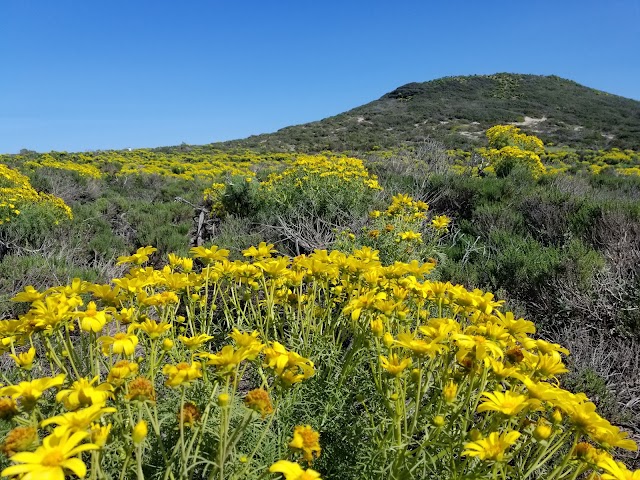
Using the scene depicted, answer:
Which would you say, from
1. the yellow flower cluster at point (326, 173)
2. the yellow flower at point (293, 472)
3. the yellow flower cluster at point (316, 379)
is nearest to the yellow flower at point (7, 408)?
the yellow flower cluster at point (316, 379)

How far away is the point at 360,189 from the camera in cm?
620

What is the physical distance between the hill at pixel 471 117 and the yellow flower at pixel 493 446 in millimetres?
24704

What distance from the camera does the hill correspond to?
94.3 feet

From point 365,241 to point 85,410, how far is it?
11.2 ft

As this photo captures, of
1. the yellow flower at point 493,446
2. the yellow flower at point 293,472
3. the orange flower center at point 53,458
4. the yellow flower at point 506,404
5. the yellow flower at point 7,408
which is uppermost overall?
the yellow flower at point 7,408

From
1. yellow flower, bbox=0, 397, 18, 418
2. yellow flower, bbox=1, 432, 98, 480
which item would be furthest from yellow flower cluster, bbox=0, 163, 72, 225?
yellow flower, bbox=1, 432, 98, 480

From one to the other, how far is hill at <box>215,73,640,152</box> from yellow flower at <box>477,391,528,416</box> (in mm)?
24583

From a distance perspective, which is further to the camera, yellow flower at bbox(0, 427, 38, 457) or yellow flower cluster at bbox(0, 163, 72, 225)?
yellow flower cluster at bbox(0, 163, 72, 225)

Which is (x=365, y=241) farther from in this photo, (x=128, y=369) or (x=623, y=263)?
(x=128, y=369)

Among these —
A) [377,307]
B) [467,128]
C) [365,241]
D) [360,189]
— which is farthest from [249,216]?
[467,128]

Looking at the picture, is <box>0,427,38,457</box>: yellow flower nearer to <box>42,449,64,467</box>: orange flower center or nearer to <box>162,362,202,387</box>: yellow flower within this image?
<box>42,449,64,467</box>: orange flower center

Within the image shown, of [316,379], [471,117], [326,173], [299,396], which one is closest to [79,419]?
[299,396]

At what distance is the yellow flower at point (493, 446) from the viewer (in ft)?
3.58

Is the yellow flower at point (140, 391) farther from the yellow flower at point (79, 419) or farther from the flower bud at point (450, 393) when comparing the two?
the flower bud at point (450, 393)
